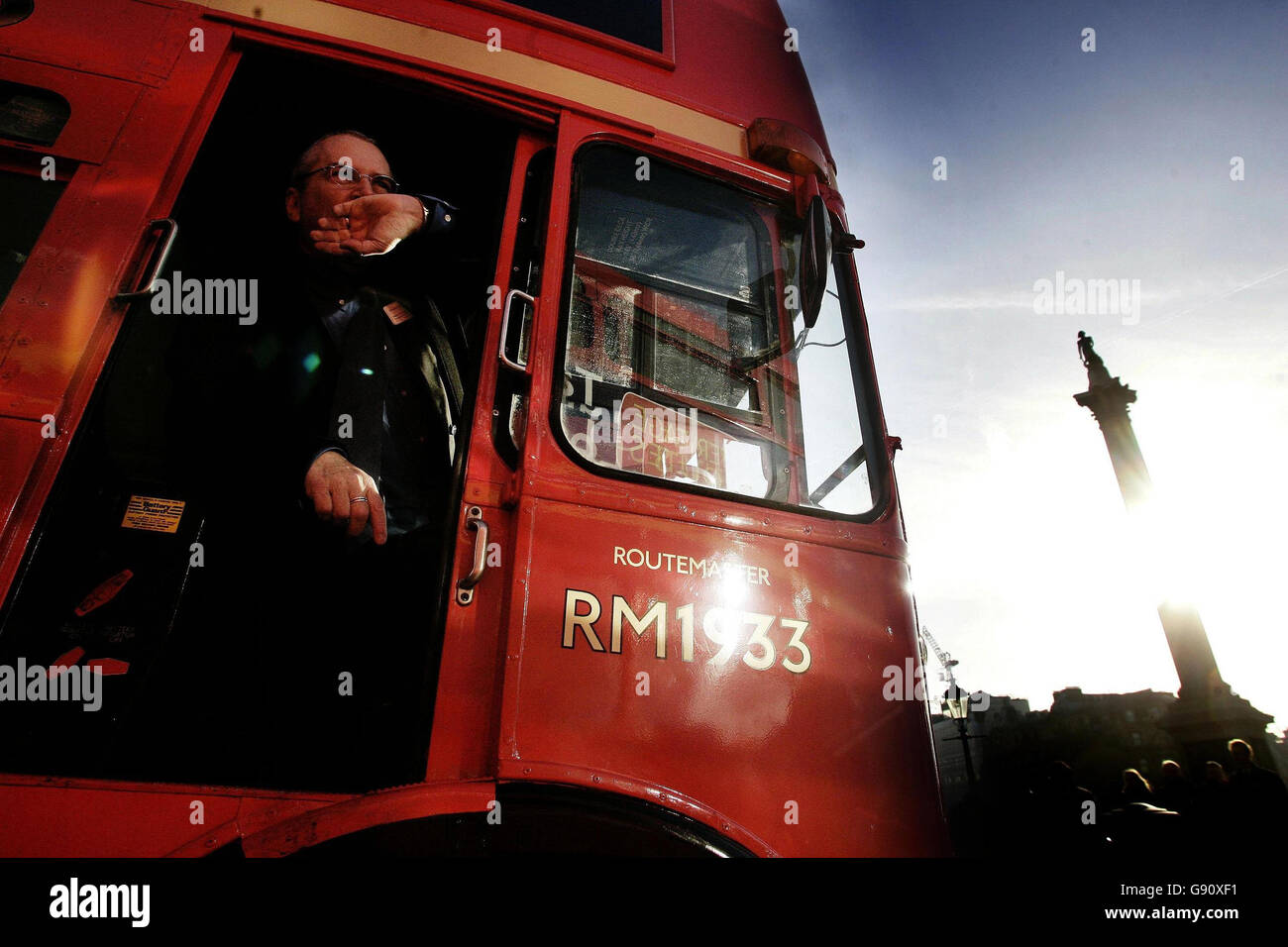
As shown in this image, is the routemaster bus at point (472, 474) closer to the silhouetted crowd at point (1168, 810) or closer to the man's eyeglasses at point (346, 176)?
the man's eyeglasses at point (346, 176)

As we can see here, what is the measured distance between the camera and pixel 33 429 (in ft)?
4.14

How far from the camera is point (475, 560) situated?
1273 mm

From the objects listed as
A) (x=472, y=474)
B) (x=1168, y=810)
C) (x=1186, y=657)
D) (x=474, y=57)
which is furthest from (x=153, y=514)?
(x=1186, y=657)

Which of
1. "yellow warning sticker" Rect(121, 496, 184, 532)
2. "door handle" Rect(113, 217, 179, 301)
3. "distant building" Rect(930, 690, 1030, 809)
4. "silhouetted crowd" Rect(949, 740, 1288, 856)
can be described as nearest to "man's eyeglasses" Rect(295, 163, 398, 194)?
"door handle" Rect(113, 217, 179, 301)

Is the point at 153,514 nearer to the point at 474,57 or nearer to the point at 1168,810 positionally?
the point at 474,57

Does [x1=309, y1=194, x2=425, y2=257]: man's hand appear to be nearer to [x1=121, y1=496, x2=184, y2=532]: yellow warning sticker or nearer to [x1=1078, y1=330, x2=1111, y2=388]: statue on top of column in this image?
[x1=121, y1=496, x2=184, y2=532]: yellow warning sticker

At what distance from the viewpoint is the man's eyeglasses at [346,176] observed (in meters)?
1.88

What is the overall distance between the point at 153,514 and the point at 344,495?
1.92 feet

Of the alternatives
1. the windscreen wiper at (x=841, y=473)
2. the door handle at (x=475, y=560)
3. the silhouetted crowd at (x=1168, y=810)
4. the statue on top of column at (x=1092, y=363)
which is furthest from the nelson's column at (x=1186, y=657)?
the door handle at (x=475, y=560)
